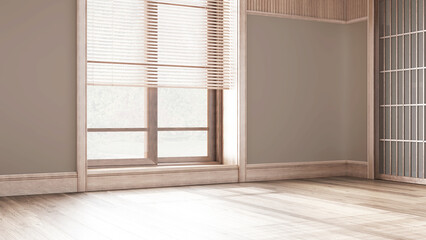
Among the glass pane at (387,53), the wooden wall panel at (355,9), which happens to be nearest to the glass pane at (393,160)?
the glass pane at (387,53)

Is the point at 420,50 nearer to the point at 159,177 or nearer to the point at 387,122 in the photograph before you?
the point at 387,122

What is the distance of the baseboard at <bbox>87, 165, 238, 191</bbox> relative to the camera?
429 cm

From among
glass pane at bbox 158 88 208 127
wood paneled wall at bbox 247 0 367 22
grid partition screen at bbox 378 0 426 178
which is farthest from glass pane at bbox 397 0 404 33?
glass pane at bbox 158 88 208 127

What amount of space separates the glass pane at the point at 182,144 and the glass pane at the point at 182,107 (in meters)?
0.09

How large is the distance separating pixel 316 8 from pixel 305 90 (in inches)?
33.4

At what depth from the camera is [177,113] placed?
4984mm

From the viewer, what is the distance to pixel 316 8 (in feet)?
17.5

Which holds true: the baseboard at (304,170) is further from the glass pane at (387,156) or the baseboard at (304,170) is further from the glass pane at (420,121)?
the glass pane at (420,121)

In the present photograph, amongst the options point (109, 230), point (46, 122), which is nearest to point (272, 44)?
point (46, 122)

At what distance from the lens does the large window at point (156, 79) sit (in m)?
4.46

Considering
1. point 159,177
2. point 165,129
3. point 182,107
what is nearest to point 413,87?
point 182,107

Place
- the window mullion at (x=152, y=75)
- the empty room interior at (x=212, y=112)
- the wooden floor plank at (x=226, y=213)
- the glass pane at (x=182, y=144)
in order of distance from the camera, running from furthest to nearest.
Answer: the glass pane at (x=182, y=144)
the window mullion at (x=152, y=75)
the empty room interior at (x=212, y=112)
the wooden floor plank at (x=226, y=213)

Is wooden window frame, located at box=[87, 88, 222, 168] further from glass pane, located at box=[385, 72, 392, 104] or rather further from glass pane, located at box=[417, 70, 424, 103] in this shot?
glass pane, located at box=[417, 70, 424, 103]

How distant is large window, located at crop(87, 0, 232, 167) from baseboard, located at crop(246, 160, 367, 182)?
1.39 ft
